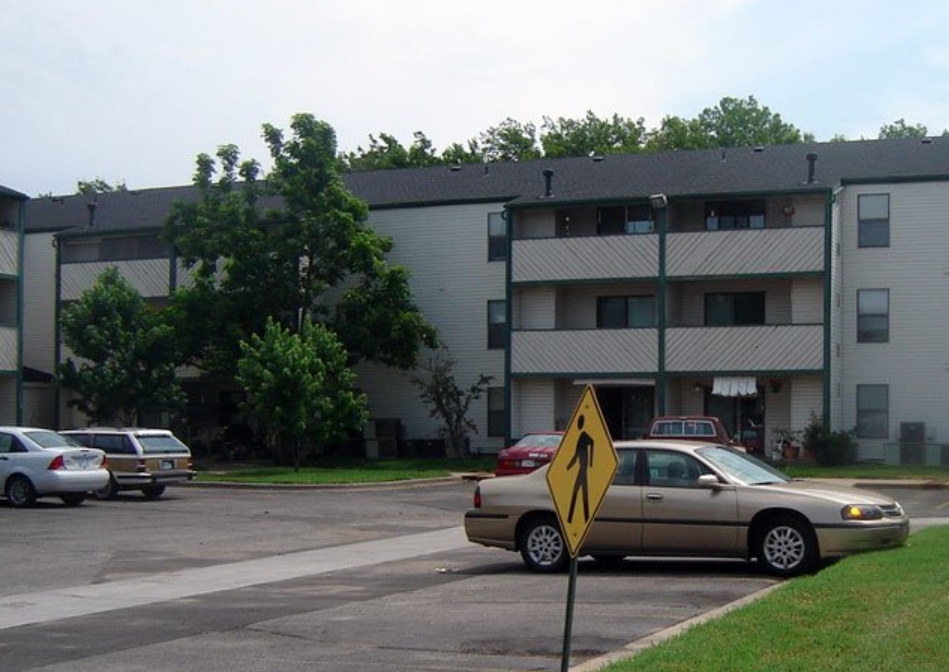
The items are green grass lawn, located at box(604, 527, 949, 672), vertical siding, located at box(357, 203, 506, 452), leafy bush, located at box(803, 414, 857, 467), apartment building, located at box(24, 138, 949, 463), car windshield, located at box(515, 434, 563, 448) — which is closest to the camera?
green grass lawn, located at box(604, 527, 949, 672)

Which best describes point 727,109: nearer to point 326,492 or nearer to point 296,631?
point 326,492

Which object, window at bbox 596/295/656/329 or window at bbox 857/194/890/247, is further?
window at bbox 596/295/656/329

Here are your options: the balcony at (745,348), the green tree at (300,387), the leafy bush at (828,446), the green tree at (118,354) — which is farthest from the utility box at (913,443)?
the green tree at (118,354)

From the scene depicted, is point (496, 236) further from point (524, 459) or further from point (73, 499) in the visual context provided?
point (73, 499)

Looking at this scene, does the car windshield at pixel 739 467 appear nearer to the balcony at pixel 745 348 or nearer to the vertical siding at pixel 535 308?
the balcony at pixel 745 348

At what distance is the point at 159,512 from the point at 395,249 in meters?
22.9

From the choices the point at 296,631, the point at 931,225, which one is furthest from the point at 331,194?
the point at 296,631

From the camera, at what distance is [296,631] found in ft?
41.5

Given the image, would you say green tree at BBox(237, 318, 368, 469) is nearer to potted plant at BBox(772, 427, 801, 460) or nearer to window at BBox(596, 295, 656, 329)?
window at BBox(596, 295, 656, 329)

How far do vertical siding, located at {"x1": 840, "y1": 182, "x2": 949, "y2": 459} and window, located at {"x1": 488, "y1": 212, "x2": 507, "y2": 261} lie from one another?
428 inches

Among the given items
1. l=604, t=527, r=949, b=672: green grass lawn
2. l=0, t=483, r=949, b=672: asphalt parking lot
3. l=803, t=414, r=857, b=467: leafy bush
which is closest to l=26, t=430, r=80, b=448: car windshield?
l=0, t=483, r=949, b=672: asphalt parking lot

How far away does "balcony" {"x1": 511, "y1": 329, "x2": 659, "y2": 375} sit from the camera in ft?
144

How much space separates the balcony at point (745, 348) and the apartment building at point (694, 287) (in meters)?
0.05

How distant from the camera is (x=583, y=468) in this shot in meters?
9.20
